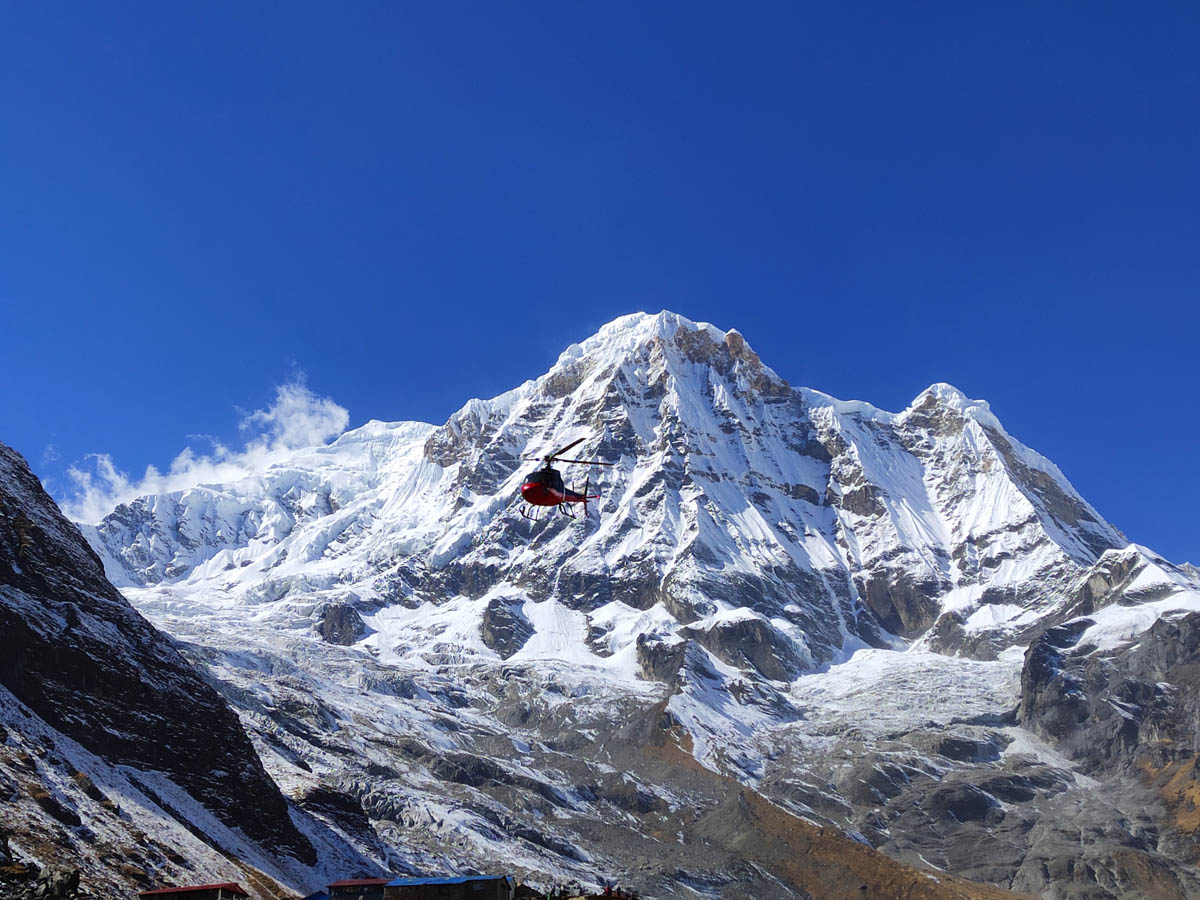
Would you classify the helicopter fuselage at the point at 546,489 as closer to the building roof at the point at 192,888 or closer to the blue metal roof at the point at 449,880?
the blue metal roof at the point at 449,880

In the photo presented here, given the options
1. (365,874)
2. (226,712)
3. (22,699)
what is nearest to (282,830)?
(365,874)

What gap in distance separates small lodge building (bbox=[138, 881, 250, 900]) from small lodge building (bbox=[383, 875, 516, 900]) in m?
12.1

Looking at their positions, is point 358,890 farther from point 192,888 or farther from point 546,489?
point 546,489

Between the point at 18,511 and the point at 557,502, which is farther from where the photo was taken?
the point at 18,511

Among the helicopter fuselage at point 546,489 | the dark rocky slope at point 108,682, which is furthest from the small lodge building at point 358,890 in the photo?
the helicopter fuselage at point 546,489

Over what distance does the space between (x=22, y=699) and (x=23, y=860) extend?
41.6 meters

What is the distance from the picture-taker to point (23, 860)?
251 feet

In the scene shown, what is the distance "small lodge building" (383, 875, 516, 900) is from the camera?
80.1 metres

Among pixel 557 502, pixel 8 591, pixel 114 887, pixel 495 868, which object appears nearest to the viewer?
pixel 557 502

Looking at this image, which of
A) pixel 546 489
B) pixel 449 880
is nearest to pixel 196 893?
pixel 449 880

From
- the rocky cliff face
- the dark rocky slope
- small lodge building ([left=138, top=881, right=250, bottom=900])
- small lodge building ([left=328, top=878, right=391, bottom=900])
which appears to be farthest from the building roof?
the dark rocky slope

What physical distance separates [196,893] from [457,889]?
20.1 m

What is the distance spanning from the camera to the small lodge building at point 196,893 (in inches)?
3236

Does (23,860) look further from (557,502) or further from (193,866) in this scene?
(557,502)
